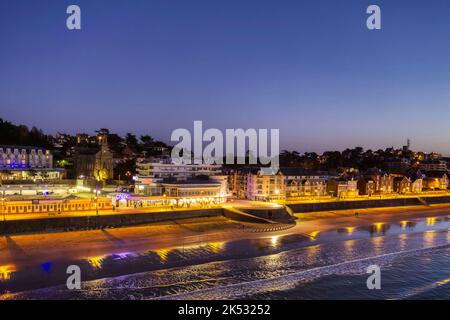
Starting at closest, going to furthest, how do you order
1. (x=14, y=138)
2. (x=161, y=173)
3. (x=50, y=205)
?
(x=50, y=205)
(x=161, y=173)
(x=14, y=138)

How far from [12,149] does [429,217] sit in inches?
2341

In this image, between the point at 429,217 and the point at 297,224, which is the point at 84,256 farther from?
the point at 429,217

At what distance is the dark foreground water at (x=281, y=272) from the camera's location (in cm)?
1809

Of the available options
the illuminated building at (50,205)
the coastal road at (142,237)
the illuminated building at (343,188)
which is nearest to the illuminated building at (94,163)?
the illuminated building at (50,205)

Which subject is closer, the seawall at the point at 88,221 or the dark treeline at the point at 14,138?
the seawall at the point at 88,221

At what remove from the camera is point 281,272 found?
21.6 m

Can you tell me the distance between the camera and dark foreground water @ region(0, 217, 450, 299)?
59.4 ft

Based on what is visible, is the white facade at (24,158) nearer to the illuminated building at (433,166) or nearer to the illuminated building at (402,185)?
the illuminated building at (402,185)

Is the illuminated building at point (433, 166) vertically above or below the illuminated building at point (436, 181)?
above

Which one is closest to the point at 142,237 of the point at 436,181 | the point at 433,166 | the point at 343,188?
the point at 343,188

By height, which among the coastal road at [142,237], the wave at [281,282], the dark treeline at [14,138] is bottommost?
the wave at [281,282]

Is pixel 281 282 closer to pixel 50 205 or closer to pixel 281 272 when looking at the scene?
pixel 281 272

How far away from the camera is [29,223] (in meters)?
30.5
